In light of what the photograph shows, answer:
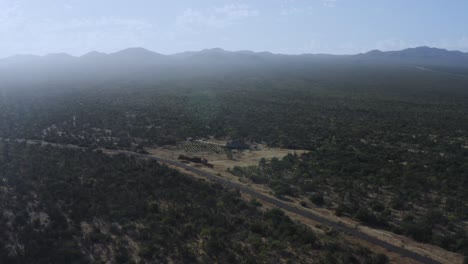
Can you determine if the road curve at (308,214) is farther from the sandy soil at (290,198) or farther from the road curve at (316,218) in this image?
the sandy soil at (290,198)

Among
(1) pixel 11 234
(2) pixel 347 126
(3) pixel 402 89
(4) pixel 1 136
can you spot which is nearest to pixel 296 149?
(2) pixel 347 126

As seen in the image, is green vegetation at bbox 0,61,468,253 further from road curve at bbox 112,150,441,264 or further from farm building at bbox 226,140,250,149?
farm building at bbox 226,140,250,149

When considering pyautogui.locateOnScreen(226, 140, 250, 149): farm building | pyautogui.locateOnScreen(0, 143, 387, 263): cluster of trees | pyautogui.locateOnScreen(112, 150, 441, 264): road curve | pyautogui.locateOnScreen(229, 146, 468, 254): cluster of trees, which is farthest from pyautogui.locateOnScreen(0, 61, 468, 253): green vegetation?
pyautogui.locateOnScreen(0, 143, 387, 263): cluster of trees

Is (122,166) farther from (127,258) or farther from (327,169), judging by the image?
(327,169)

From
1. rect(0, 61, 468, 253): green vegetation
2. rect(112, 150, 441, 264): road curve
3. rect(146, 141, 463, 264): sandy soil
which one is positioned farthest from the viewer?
rect(0, 61, 468, 253): green vegetation

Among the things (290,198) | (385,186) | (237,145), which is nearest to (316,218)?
(290,198)

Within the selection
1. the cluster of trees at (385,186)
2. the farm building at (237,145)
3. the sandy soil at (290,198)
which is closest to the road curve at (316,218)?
the sandy soil at (290,198)

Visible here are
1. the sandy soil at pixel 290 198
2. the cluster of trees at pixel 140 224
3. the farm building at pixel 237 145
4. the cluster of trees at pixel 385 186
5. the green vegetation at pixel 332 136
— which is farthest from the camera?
the farm building at pixel 237 145

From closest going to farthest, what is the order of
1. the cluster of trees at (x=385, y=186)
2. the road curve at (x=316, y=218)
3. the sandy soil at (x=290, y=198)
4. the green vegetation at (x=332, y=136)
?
the road curve at (x=316, y=218), the sandy soil at (x=290, y=198), the cluster of trees at (x=385, y=186), the green vegetation at (x=332, y=136)
